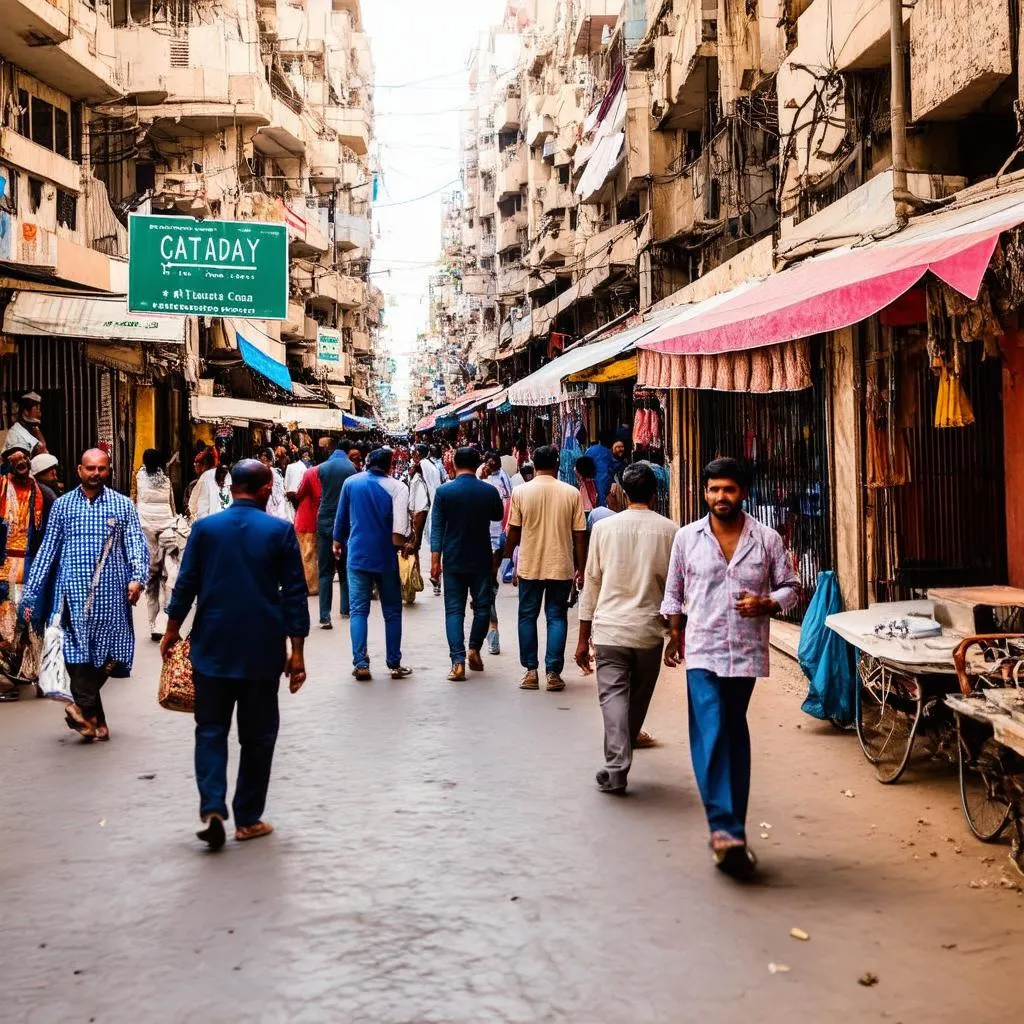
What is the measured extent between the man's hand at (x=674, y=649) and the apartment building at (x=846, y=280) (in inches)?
74.8

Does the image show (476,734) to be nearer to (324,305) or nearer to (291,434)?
(291,434)

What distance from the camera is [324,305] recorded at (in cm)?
5209

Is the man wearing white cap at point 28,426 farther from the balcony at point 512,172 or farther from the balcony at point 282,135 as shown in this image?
the balcony at point 512,172

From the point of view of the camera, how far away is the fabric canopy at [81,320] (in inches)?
682

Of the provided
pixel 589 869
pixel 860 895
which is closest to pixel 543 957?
pixel 589 869

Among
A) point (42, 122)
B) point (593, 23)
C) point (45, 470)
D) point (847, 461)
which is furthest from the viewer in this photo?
point (593, 23)

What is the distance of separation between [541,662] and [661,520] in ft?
14.3

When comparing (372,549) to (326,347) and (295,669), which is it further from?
(326,347)

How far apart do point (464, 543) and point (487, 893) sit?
551cm

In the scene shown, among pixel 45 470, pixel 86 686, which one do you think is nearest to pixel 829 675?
pixel 86 686

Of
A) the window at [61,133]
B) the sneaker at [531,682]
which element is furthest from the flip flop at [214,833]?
the window at [61,133]

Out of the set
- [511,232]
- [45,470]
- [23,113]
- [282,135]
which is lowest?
[45,470]

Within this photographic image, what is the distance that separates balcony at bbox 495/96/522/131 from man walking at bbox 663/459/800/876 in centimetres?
5200

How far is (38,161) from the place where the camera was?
20.2 metres
